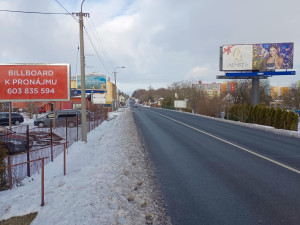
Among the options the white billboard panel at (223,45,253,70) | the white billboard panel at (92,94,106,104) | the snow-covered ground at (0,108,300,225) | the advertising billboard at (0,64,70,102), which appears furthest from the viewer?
the white billboard panel at (223,45,253,70)

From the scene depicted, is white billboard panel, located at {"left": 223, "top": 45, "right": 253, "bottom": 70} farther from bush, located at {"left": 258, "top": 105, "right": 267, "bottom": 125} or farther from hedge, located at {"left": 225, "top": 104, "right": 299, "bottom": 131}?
bush, located at {"left": 258, "top": 105, "right": 267, "bottom": 125}

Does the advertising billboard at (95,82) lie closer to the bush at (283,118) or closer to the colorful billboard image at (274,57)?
the colorful billboard image at (274,57)

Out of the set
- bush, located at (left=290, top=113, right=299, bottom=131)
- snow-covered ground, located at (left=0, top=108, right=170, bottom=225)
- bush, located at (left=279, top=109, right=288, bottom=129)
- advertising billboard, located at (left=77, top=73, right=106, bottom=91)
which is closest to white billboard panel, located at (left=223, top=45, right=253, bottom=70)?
bush, located at (left=279, top=109, right=288, bottom=129)

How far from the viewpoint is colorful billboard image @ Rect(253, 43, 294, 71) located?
34662 millimetres

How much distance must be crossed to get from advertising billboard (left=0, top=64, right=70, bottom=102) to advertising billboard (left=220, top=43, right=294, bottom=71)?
92.1 ft

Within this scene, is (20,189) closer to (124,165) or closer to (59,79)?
(124,165)

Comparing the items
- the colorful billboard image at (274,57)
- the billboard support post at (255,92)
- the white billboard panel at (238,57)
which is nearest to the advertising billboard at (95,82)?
the white billboard panel at (238,57)

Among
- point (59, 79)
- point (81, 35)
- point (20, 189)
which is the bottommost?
point (20, 189)

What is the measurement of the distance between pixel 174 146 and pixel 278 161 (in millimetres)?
4481

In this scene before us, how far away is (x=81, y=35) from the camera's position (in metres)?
12.9

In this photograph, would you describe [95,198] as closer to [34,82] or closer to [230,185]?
[230,185]

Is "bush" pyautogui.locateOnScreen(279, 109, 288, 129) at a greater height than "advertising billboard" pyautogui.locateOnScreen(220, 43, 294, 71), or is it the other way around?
"advertising billboard" pyautogui.locateOnScreen(220, 43, 294, 71)

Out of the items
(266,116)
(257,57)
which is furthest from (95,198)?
(257,57)

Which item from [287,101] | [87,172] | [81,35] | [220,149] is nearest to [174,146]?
[220,149]
